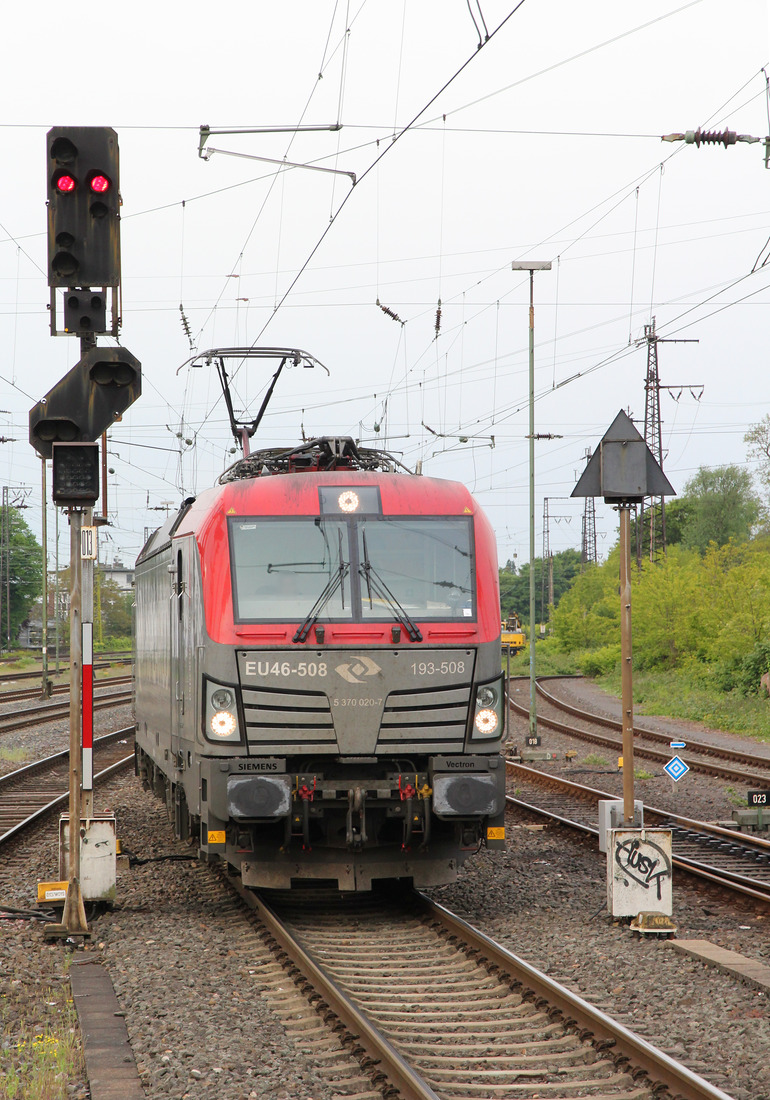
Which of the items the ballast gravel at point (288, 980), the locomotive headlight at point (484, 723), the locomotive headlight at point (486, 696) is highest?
the locomotive headlight at point (486, 696)

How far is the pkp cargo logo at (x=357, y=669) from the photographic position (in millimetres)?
8734

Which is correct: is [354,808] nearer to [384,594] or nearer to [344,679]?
[344,679]

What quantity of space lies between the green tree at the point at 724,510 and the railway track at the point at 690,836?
61342 mm

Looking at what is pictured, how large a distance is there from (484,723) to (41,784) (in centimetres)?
1189

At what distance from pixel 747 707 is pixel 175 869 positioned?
22081 mm

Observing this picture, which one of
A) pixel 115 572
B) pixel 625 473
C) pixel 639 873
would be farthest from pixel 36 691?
pixel 115 572

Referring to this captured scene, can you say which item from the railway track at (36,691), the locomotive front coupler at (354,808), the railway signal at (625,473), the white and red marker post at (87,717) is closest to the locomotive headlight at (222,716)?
the locomotive front coupler at (354,808)

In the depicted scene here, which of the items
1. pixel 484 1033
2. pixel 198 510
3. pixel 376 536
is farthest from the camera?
pixel 198 510

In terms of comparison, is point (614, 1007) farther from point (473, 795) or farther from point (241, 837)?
point (241, 837)

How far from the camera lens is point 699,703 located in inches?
1308

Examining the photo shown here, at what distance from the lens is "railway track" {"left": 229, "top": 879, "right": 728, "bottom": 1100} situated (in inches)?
216

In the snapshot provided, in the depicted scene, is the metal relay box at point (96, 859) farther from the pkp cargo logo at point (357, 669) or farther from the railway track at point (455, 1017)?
the pkp cargo logo at point (357, 669)

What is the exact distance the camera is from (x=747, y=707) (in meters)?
30.4

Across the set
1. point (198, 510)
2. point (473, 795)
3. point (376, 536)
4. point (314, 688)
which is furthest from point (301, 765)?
point (198, 510)
